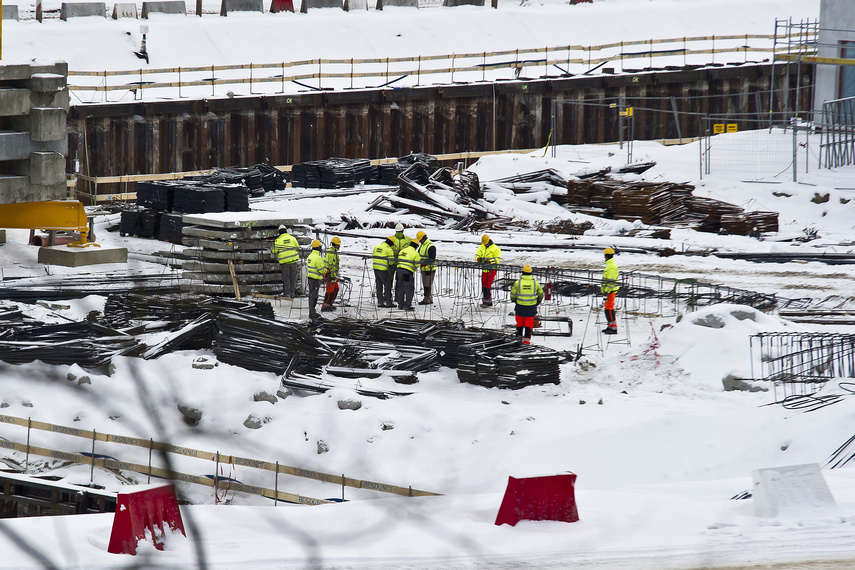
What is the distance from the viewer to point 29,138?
5207mm

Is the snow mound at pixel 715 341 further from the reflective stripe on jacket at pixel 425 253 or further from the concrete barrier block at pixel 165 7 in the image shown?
the concrete barrier block at pixel 165 7

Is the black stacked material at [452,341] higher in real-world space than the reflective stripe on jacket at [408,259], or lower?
lower

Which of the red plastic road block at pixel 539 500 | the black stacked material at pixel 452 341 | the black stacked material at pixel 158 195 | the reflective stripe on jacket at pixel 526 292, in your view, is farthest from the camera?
the black stacked material at pixel 158 195

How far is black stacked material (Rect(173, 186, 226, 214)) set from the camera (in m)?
26.2

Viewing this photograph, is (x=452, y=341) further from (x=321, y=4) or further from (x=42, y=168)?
(x=321, y=4)

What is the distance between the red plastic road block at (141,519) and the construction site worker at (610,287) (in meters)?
11.4

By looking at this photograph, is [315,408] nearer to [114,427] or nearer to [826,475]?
[114,427]

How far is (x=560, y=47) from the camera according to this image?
48094mm

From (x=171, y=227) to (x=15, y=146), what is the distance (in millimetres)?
21052

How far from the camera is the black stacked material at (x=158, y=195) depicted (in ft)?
86.8

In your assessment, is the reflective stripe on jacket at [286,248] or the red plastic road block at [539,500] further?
the reflective stripe on jacket at [286,248]

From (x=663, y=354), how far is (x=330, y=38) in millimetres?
34296

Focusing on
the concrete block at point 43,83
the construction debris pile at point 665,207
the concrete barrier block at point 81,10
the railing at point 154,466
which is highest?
the concrete barrier block at point 81,10

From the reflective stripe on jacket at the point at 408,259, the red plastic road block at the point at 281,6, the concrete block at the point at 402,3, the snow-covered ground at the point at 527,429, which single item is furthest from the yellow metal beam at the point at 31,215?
the concrete block at the point at 402,3
